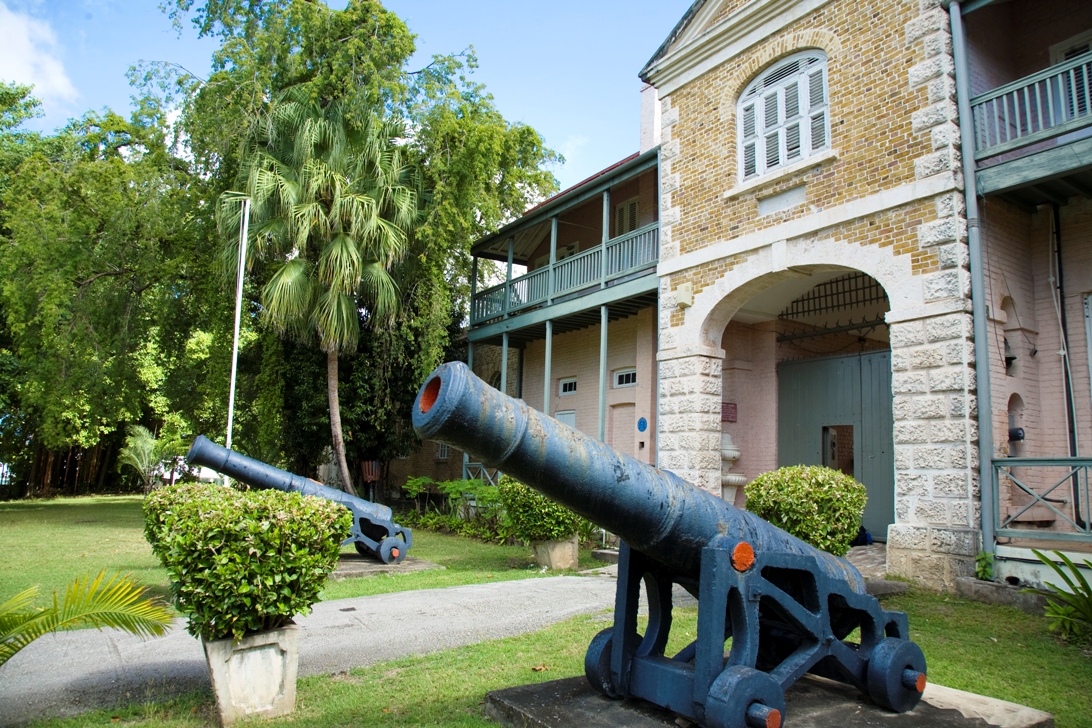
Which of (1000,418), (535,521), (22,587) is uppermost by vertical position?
(1000,418)

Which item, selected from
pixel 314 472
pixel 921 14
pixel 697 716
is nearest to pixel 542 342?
pixel 314 472

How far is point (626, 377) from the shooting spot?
15750 millimetres

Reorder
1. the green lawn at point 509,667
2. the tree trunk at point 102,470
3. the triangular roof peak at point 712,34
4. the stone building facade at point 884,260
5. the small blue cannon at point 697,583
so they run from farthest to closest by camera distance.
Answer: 1. the tree trunk at point 102,470
2. the triangular roof peak at point 712,34
3. the stone building facade at point 884,260
4. the green lawn at point 509,667
5. the small blue cannon at point 697,583

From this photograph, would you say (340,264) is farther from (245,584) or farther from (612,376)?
(245,584)

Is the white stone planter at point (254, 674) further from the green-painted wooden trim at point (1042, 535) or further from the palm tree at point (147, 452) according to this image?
the palm tree at point (147, 452)

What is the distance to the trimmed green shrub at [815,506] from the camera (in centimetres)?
745

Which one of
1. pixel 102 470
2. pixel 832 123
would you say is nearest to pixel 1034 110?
pixel 832 123

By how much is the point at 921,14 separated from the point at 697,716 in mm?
9034

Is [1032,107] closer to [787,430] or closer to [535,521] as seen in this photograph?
[787,430]

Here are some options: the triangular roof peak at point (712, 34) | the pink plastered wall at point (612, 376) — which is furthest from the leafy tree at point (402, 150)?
the triangular roof peak at point (712, 34)

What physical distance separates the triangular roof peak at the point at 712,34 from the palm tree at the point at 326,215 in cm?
615

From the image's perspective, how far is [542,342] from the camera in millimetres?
18641

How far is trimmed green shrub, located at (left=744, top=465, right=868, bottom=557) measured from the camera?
7453 millimetres

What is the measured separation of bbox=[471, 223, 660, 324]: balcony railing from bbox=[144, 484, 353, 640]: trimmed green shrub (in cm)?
974
